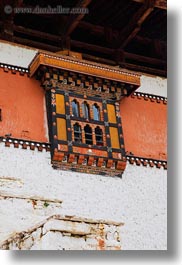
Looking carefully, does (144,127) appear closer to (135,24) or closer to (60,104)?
(60,104)

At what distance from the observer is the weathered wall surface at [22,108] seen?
266 inches

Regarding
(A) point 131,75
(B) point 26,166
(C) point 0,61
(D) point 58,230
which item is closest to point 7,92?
(C) point 0,61

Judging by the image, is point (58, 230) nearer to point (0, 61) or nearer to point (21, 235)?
point (21, 235)

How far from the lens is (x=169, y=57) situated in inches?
253

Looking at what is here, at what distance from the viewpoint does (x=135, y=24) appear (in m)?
7.63

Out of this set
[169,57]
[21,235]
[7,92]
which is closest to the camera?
[21,235]

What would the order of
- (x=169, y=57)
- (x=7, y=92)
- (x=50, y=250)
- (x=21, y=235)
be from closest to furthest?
(x=50, y=250) < (x=21, y=235) < (x=169, y=57) < (x=7, y=92)

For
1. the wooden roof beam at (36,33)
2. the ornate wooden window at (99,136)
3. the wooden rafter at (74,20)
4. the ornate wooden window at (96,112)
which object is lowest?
the ornate wooden window at (99,136)

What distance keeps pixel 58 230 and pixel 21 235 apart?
402 millimetres

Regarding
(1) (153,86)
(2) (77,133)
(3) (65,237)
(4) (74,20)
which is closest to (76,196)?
(2) (77,133)

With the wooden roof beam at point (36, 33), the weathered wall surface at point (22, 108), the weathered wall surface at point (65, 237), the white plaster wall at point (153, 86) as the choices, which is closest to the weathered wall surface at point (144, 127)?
the white plaster wall at point (153, 86)

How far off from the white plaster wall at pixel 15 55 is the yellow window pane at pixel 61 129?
0.77 metres

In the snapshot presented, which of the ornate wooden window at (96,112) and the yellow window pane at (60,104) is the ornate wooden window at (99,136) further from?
the yellow window pane at (60,104)

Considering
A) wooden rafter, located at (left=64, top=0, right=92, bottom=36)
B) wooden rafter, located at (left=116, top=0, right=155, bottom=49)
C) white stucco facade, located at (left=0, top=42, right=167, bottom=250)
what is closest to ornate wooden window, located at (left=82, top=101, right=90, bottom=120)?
white stucco facade, located at (left=0, top=42, right=167, bottom=250)
